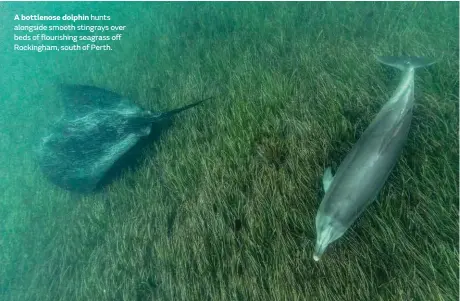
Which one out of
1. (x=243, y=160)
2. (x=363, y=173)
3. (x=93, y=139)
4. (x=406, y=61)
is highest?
(x=406, y=61)

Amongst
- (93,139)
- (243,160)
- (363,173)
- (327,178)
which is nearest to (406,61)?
(363,173)

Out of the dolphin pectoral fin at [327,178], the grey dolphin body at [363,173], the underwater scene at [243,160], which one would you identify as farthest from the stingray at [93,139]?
the grey dolphin body at [363,173]

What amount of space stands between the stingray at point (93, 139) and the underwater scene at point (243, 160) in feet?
0.08

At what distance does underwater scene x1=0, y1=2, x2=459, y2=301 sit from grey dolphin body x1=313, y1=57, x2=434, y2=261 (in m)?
0.02

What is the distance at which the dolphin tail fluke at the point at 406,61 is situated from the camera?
429 cm

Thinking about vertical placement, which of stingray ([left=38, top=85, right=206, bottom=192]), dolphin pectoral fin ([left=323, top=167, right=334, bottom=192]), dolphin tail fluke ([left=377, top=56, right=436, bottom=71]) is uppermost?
dolphin tail fluke ([left=377, top=56, right=436, bottom=71])

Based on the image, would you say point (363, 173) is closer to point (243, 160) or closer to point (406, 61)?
point (243, 160)

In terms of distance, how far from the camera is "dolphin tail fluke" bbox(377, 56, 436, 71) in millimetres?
→ 4293

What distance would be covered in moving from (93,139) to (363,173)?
3.94 metres

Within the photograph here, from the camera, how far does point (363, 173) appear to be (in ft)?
11.6

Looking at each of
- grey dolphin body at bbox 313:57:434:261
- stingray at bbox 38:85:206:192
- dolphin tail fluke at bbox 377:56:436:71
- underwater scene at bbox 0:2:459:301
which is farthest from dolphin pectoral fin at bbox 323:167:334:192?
stingray at bbox 38:85:206:192

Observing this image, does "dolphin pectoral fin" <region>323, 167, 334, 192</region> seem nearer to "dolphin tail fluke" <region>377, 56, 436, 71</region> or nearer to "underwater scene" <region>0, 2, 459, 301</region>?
"underwater scene" <region>0, 2, 459, 301</region>

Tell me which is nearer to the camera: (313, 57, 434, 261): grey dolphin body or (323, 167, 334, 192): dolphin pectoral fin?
(313, 57, 434, 261): grey dolphin body

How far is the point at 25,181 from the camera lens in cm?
624
